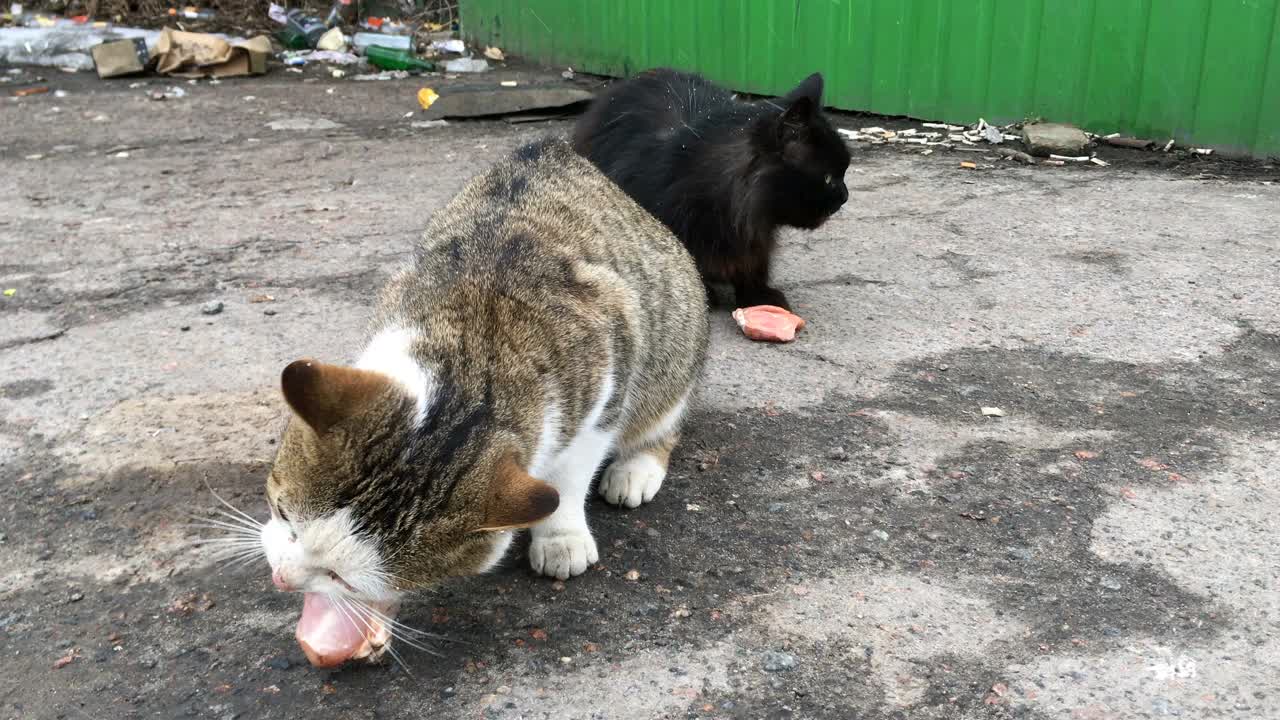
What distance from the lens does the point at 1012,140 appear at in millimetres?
7121

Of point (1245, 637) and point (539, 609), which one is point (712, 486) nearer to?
point (539, 609)

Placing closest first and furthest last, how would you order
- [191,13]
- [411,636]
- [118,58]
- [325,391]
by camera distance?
[325,391] < [411,636] < [118,58] < [191,13]

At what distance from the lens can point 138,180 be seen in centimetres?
643

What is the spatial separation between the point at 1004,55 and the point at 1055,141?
775 mm

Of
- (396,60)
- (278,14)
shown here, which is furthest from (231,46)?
(396,60)

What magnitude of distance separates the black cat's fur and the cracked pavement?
336 millimetres

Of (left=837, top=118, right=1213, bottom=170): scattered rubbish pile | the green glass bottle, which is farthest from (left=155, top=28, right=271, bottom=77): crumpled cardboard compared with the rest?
(left=837, top=118, right=1213, bottom=170): scattered rubbish pile

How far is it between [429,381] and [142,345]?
7.48ft

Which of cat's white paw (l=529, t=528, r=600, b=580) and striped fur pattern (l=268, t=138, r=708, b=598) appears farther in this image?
cat's white paw (l=529, t=528, r=600, b=580)

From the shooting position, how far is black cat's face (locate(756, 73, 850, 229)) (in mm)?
4605

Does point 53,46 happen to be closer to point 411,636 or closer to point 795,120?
point 795,120

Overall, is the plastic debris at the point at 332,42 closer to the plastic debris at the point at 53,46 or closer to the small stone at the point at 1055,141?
the plastic debris at the point at 53,46

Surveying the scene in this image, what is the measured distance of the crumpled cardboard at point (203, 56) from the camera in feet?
30.3

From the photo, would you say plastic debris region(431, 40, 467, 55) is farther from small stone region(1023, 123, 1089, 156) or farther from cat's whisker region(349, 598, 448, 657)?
cat's whisker region(349, 598, 448, 657)
